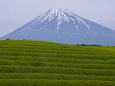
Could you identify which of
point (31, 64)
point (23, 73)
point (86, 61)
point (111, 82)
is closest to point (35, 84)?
point (23, 73)

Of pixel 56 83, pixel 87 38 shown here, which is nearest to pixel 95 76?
pixel 56 83

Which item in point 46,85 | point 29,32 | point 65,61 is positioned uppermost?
point 29,32

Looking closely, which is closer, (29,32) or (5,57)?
(5,57)

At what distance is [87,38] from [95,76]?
17591 centimetres

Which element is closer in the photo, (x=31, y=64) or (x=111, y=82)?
(x=111, y=82)

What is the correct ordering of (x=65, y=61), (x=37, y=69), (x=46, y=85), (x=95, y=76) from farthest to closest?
1. (x=65, y=61)
2. (x=37, y=69)
3. (x=95, y=76)
4. (x=46, y=85)

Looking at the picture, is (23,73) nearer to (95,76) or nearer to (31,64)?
(31,64)

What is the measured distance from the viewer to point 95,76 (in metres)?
11.9

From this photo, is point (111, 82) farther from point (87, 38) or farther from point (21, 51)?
point (87, 38)

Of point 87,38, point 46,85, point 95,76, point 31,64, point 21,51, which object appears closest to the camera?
point 46,85

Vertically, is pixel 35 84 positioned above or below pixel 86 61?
below

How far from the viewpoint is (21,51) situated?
18703 mm

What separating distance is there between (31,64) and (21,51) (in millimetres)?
5257

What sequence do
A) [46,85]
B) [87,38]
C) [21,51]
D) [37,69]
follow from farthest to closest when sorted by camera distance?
1. [87,38]
2. [21,51]
3. [37,69]
4. [46,85]
